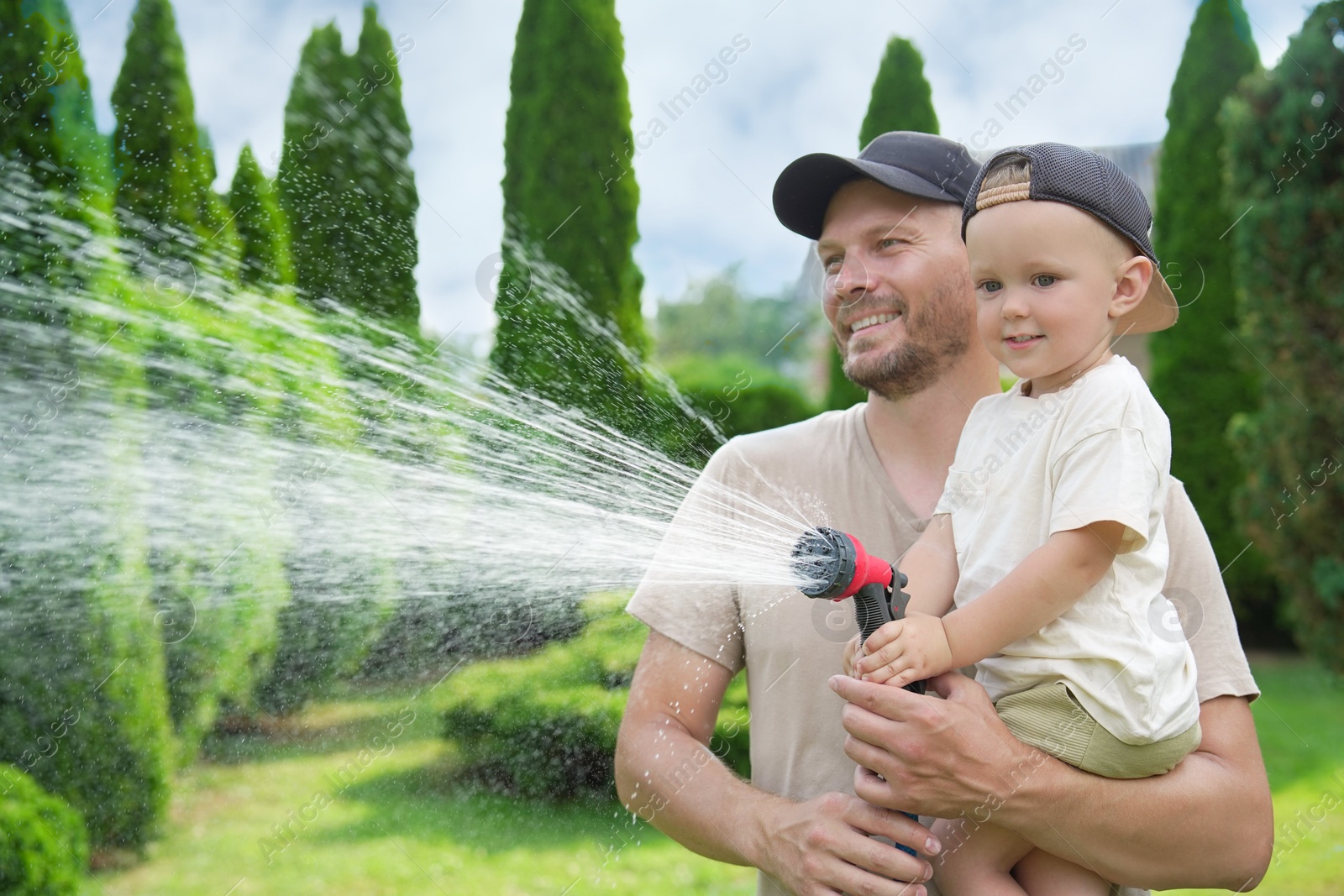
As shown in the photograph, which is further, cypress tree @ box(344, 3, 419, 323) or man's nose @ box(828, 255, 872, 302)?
cypress tree @ box(344, 3, 419, 323)

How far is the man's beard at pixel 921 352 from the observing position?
94.3 inches

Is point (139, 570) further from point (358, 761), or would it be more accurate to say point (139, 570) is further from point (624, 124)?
point (624, 124)

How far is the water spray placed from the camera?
1602 millimetres

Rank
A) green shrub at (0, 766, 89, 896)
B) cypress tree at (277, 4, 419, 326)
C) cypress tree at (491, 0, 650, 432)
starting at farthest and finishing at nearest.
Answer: cypress tree at (491, 0, 650, 432)
cypress tree at (277, 4, 419, 326)
green shrub at (0, 766, 89, 896)

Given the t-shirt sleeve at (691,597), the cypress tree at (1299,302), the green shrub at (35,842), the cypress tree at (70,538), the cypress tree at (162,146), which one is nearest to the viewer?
the t-shirt sleeve at (691,597)

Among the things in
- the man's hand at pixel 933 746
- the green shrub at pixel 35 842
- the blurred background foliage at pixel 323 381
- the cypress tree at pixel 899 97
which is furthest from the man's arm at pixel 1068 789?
the cypress tree at pixel 899 97

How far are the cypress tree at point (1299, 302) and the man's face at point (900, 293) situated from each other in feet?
21.7

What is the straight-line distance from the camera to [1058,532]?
1.71 meters

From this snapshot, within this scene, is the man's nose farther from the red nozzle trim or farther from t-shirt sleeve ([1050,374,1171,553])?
the red nozzle trim

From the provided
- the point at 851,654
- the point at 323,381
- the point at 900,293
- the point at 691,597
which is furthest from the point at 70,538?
the point at 851,654

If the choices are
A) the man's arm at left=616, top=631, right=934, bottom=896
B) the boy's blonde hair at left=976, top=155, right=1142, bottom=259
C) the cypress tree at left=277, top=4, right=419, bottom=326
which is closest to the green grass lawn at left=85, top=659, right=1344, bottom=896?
the cypress tree at left=277, top=4, right=419, bottom=326

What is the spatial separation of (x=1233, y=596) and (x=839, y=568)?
35.9 ft

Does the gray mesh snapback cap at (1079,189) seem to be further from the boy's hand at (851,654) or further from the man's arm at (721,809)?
the man's arm at (721,809)

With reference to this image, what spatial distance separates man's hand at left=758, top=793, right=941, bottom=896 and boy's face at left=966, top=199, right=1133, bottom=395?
86 centimetres
